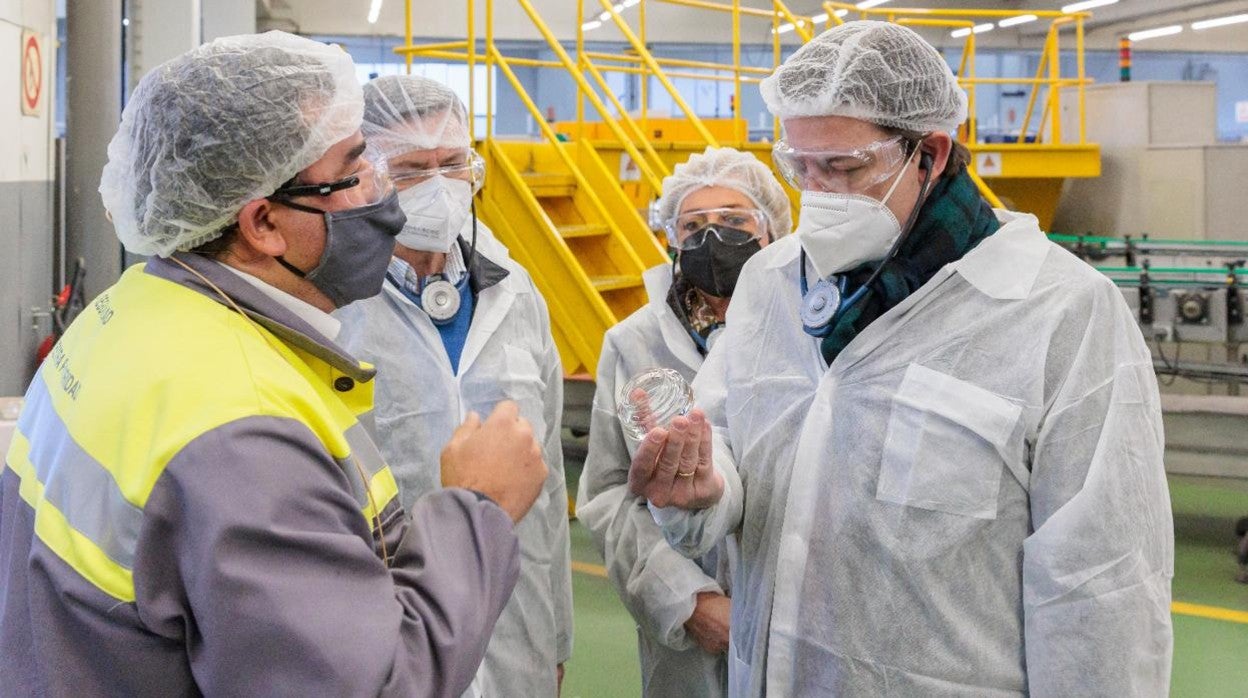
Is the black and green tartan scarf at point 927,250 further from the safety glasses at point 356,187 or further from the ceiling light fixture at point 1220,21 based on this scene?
the ceiling light fixture at point 1220,21

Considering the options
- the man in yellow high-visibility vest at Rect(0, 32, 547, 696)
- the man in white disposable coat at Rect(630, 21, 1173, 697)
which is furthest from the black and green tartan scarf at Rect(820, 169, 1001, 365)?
the man in yellow high-visibility vest at Rect(0, 32, 547, 696)

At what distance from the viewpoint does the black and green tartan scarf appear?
191 centimetres

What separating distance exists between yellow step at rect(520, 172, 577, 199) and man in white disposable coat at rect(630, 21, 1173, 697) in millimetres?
4245

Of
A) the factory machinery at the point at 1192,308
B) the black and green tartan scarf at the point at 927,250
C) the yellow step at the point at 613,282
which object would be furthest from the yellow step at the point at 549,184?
the black and green tartan scarf at the point at 927,250

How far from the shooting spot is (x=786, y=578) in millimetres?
1944

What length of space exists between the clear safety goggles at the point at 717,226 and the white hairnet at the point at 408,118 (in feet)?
2.25

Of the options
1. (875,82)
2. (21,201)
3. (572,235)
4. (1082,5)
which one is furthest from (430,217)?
(1082,5)

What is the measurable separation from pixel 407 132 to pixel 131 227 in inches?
47.2

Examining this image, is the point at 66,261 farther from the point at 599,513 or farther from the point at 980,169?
the point at 980,169

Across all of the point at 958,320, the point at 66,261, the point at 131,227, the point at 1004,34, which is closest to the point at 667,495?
the point at 958,320

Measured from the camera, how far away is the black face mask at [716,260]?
3.07 m

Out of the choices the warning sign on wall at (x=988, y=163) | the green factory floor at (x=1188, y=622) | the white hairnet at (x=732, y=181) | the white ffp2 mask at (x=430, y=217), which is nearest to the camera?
the white ffp2 mask at (x=430, y=217)

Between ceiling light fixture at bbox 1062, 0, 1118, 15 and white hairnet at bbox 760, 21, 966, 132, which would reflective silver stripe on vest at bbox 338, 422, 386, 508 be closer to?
white hairnet at bbox 760, 21, 966, 132

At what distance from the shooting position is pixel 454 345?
2682mm
